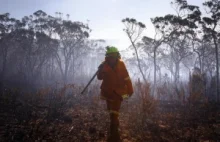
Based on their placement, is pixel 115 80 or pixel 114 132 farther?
pixel 115 80

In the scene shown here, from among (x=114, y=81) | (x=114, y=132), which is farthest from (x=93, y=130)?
(x=114, y=81)

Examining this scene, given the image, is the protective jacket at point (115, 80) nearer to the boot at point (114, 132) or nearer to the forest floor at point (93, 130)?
the boot at point (114, 132)

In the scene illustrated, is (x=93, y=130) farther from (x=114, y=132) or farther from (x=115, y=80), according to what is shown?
(x=115, y=80)

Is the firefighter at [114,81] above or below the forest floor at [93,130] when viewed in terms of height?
above

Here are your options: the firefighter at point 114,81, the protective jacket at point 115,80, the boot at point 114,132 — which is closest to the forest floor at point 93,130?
the boot at point 114,132

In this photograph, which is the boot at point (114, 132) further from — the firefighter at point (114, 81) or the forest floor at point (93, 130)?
the forest floor at point (93, 130)

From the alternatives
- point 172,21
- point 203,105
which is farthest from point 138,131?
point 172,21

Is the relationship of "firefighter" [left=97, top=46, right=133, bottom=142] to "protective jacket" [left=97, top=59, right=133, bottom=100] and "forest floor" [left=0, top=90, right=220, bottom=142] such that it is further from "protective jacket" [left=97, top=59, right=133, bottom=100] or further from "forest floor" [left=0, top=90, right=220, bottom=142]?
"forest floor" [left=0, top=90, right=220, bottom=142]

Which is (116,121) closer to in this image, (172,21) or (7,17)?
(172,21)

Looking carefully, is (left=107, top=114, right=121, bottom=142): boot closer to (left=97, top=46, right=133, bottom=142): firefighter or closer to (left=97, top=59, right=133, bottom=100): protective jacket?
(left=97, top=46, right=133, bottom=142): firefighter

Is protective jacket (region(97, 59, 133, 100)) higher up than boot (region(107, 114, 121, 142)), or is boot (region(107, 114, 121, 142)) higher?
protective jacket (region(97, 59, 133, 100))

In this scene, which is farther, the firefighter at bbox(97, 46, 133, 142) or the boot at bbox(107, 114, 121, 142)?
the firefighter at bbox(97, 46, 133, 142)

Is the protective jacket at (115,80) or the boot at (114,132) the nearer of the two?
the boot at (114,132)

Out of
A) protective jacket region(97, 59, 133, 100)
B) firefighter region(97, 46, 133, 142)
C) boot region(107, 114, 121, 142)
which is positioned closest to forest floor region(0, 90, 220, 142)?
boot region(107, 114, 121, 142)
